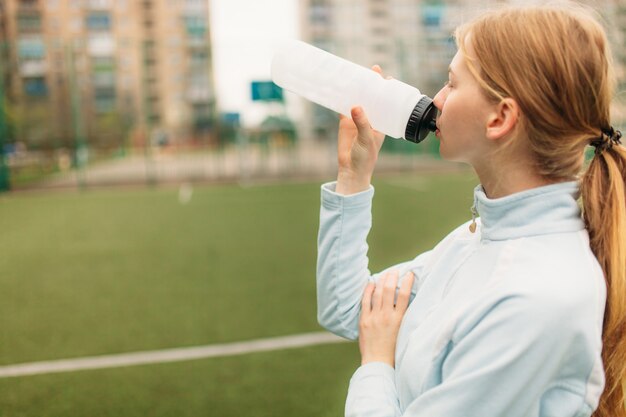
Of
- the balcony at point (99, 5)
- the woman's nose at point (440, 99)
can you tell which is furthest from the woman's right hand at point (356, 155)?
the balcony at point (99, 5)

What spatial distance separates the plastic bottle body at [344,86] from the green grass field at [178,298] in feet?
4.22

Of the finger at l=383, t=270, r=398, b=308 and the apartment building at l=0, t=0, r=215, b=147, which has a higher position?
the apartment building at l=0, t=0, r=215, b=147

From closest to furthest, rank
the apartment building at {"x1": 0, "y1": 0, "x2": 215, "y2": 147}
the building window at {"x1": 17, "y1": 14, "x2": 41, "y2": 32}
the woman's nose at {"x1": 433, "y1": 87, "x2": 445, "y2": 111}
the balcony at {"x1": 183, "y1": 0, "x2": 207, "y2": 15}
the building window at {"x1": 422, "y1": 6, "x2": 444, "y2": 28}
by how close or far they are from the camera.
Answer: the woman's nose at {"x1": 433, "y1": 87, "x2": 445, "y2": 111} → the apartment building at {"x1": 0, "y1": 0, "x2": 215, "y2": 147} → the building window at {"x1": 422, "y1": 6, "x2": 444, "y2": 28} → the building window at {"x1": 17, "y1": 14, "x2": 41, "y2": 32} → the balcony at {"x1": 183, "y1": 0, "x2": 207, "y2": 15}

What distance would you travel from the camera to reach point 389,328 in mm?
1137

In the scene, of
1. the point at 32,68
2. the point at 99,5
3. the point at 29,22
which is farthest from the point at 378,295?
the point at 99,5

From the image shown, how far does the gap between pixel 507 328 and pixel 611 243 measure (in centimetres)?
27

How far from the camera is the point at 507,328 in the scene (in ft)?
2.77

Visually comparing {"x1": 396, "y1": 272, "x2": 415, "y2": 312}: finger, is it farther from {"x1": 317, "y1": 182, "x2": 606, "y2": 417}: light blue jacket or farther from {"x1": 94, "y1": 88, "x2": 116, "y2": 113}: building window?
{"x1": 94, "y1": 88, "x2": 116, "y2": 113}: building window

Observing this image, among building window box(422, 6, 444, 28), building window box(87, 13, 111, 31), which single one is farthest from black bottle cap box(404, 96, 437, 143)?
building window box(87, 13, 111, 31)

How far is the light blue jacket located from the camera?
837 mm

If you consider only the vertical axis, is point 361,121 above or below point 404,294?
above

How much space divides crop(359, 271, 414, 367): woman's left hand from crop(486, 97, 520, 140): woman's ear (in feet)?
1.23

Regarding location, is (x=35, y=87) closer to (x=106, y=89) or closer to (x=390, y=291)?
(x=106, y=89)

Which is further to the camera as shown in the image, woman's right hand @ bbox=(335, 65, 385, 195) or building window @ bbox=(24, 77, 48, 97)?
building window @ bbox=(24, 77, 48, 97)
